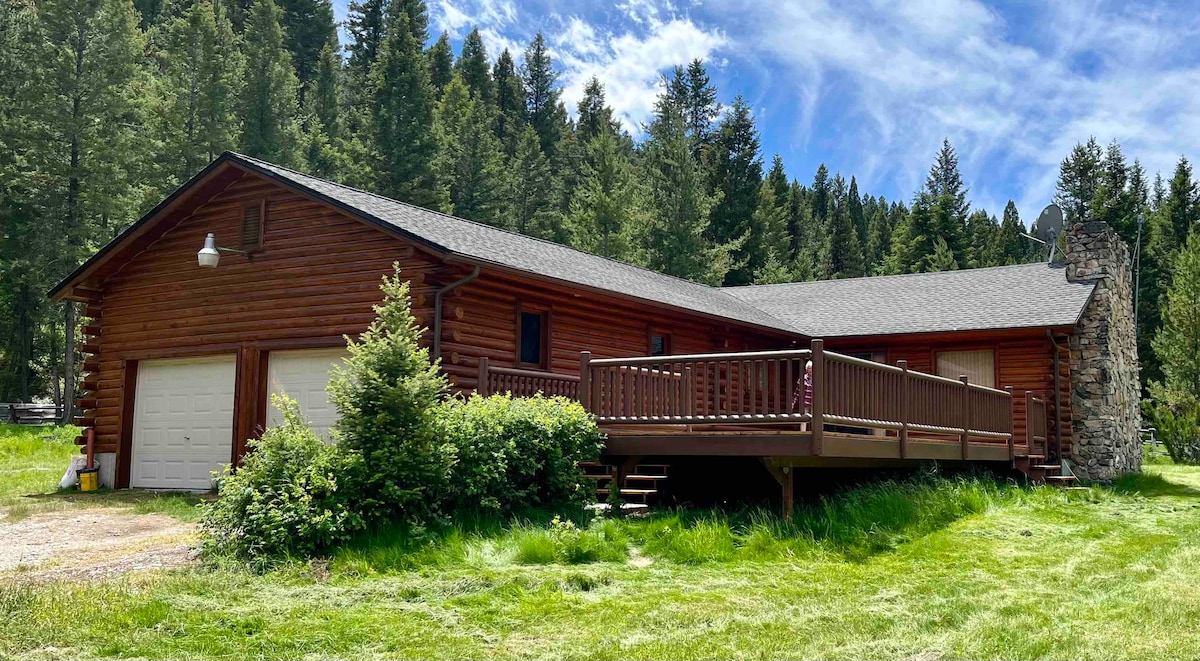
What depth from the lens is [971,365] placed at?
66.3 feet

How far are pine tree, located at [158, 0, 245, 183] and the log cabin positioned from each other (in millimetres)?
22592

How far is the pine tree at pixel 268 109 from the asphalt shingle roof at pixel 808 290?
24273 mm

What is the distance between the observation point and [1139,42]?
66.2 feet

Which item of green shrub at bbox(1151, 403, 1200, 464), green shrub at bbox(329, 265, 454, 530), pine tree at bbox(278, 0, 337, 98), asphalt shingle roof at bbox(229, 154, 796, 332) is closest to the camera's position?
green shrub at bbox(329, 265, 454, 530)

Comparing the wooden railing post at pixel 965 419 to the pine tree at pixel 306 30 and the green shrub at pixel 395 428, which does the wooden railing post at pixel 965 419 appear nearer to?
the green shrub at pixel 395 428

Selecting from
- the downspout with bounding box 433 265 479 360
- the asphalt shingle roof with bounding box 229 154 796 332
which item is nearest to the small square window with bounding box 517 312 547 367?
the asphalt shingle roof with bounding box 229 154 796 332

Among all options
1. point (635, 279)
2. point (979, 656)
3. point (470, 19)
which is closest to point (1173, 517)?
point (979, 656)

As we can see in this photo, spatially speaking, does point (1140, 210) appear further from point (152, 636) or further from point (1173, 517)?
point (152, 636)

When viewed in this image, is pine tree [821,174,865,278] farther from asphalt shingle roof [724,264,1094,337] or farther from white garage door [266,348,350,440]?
white garage door [266,348,350,440]

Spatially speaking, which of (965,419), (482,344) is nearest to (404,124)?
(482,344)

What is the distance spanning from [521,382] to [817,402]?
4996 millimetres

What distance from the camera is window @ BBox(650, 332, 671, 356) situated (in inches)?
703

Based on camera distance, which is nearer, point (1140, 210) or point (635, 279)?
point (635, 279)

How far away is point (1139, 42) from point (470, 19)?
55.3 m
